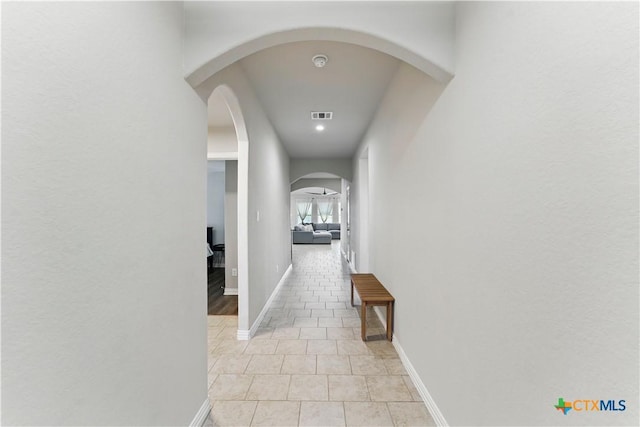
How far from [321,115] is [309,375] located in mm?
3088

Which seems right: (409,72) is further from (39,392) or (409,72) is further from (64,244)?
(39,392)

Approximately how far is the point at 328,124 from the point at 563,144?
363cm

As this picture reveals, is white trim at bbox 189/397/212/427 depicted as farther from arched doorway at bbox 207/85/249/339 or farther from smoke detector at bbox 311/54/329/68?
smoke detector at bbox 311/54/329/68

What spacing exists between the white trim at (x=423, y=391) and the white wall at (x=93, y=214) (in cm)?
149

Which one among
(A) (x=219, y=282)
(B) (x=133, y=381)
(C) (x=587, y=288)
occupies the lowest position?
(A) (x=219, y=282)

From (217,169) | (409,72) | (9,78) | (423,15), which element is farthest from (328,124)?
(217,169)

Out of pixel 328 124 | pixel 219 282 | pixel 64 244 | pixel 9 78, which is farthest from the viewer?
pixel 219 282

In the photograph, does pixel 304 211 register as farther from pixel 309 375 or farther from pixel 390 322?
pixel 309 375

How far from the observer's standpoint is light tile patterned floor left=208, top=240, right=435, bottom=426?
180cm

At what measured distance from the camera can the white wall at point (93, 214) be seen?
0.70 meters

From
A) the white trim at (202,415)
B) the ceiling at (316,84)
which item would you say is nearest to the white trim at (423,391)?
the white trim at (202,415)

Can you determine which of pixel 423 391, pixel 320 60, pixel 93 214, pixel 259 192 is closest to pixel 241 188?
pixel 259 192

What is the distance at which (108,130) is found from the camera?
3.20 ft

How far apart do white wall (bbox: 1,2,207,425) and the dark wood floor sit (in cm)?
237
